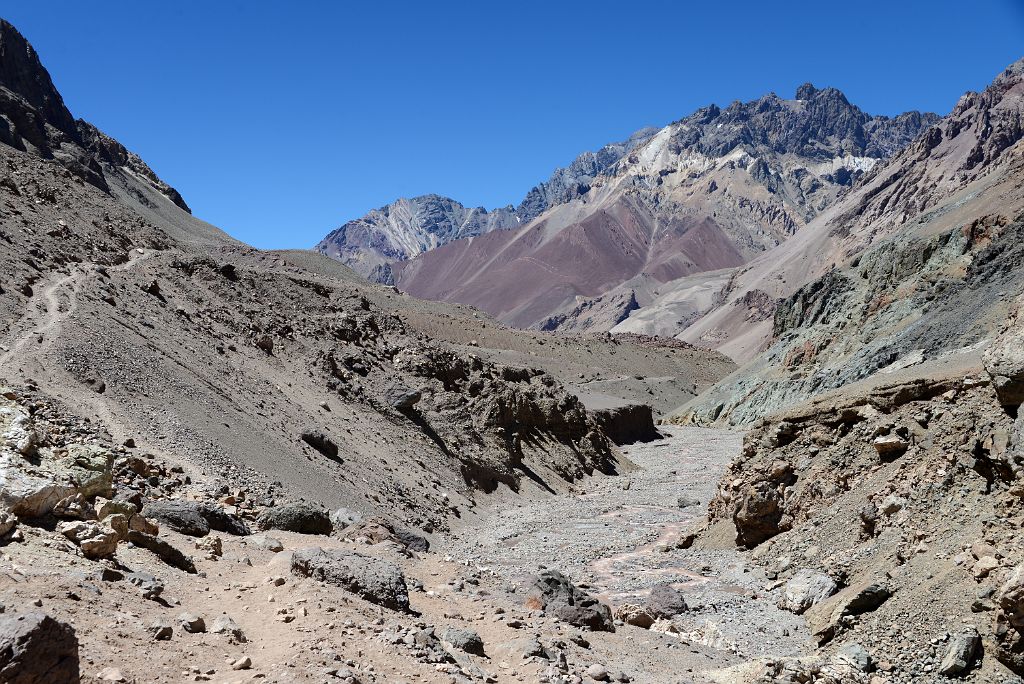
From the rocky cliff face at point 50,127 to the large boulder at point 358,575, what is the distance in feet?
143

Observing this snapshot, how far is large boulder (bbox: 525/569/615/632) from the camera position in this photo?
10805mm

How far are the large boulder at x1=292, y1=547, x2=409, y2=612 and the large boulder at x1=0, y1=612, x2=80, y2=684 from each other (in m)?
3.49

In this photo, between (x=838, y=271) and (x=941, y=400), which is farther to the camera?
(x=838, y=271)

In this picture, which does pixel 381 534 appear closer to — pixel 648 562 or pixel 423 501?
pixel 648 562

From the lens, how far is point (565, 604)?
11219 mm

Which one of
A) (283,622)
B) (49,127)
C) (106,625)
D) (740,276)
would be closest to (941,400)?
(283,622)

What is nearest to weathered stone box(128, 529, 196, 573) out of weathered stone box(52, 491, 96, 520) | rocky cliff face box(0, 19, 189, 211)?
weathered stone box(52, 491, 96, 520)

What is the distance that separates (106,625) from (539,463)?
20116mm

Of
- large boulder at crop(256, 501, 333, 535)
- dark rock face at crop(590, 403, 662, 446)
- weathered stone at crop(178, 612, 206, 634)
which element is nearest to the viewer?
weathered stone at crop(178, 612, 206, 634)

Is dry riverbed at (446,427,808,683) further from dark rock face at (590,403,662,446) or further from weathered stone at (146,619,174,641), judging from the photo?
dark rock face at (590,403,662,446)

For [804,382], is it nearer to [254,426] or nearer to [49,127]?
[254,426]

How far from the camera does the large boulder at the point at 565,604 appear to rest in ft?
35.4

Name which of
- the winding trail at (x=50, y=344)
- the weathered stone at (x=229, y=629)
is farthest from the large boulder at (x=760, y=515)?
the winding trail at (x=50, y=344)

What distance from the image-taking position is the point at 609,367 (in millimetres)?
64312
